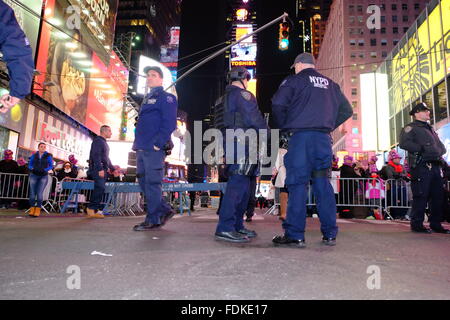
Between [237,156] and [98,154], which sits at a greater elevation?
[98,154]

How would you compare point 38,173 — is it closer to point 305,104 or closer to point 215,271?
point 305,104

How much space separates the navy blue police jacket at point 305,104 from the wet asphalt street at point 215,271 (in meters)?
1.29

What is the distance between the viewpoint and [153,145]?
15.4 feet

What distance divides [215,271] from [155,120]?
10.4 ft

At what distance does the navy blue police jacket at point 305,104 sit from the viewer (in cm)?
355

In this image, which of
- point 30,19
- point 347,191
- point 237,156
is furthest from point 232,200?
point 30,19

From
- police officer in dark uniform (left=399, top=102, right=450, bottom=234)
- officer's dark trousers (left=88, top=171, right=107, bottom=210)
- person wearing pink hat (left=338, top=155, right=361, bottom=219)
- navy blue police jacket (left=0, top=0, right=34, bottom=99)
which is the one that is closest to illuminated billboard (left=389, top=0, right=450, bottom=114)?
person wearing pink hat (left=338, top=155, right=361, bottom=219)

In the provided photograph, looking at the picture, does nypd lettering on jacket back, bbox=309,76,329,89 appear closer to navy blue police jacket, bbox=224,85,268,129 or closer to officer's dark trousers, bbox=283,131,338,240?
officer's dark trousers, bbox=283,131,338,240

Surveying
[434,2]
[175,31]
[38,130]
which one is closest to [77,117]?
[38,130]

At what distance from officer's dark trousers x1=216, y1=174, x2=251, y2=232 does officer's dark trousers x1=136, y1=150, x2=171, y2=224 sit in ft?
4.25

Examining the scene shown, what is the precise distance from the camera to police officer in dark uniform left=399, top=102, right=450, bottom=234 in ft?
17.2

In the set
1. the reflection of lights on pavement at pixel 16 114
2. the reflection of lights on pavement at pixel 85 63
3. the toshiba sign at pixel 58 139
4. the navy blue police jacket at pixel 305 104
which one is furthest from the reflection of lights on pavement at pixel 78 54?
the navy blue police jacket at pixel 305 104
